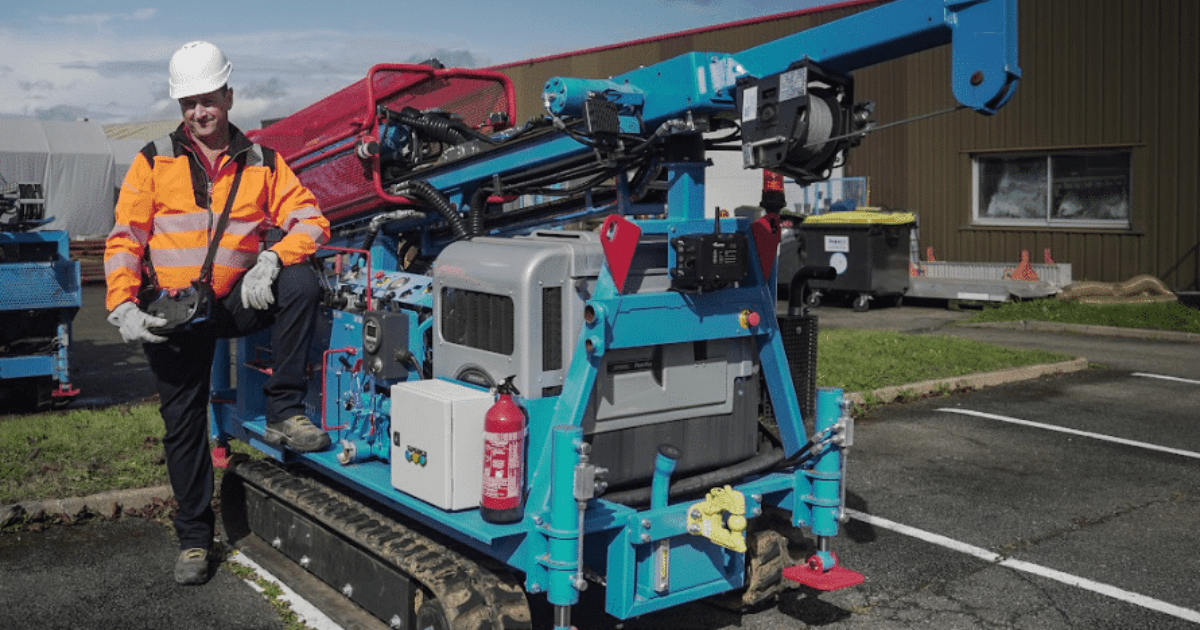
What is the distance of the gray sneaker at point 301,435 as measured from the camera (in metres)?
5.20

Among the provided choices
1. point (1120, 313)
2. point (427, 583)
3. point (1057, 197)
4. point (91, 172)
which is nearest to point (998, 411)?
point (427, 583)

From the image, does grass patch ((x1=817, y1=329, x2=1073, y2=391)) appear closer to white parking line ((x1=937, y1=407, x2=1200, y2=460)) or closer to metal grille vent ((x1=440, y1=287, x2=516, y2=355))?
white parking line ((x1=937, y1=407, x2=1200, y2=460))

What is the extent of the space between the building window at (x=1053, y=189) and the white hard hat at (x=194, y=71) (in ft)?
54.7

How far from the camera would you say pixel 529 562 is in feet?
13.6

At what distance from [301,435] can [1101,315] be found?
1355cm

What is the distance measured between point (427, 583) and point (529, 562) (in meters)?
0.40

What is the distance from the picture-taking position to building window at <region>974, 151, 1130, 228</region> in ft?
61.1

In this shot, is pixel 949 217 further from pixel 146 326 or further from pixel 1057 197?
pixel 146 326

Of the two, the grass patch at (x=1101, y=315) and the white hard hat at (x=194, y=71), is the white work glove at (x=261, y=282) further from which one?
the grass patch at (x=1101, y=315)

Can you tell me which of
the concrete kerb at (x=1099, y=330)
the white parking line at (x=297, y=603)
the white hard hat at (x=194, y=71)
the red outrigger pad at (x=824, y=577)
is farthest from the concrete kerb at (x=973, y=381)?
the white hard hat at (x=194, y=71)

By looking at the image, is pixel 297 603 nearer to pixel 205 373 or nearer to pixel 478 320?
pixel 205 373

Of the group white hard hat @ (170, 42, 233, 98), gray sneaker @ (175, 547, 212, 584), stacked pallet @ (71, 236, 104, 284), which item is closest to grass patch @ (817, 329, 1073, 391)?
gray sneaker @ (175, 547, 212, 584)

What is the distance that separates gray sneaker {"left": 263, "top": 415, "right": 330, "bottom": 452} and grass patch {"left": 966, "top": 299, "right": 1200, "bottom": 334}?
505 inches

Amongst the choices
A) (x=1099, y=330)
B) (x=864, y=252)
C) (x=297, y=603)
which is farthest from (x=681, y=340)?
(x=864, y=252)
